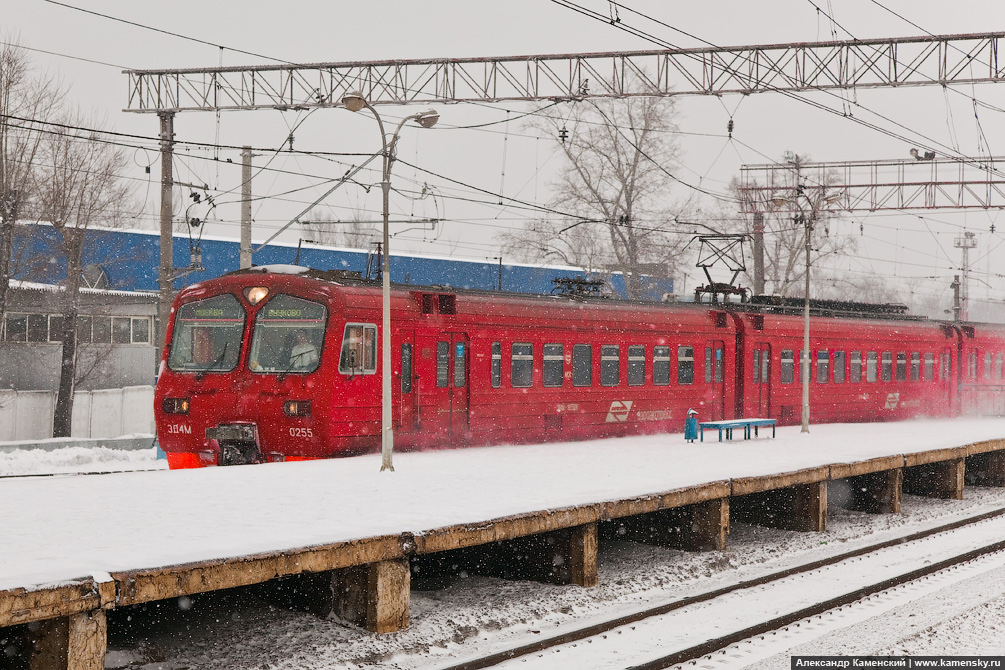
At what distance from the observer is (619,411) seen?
63.9 feet

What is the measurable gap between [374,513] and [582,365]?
9.76m

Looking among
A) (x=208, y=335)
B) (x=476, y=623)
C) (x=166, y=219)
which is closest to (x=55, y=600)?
(x=476, y=623)

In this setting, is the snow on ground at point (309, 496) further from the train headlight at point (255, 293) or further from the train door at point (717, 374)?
the train door at point (717, 374)

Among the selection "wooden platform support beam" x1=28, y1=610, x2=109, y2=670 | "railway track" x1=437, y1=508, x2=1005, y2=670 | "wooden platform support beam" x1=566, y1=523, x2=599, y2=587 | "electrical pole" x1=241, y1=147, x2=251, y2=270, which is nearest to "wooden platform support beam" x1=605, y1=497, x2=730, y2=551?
"railway track" x1=437, y1=508, x2=1005, y2=670

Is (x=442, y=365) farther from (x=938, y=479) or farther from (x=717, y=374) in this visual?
(x=938, y=479)

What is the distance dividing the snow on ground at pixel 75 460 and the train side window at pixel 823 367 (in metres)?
14.5

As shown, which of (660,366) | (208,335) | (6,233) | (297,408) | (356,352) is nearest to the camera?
(297,408)

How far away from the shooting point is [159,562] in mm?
6906

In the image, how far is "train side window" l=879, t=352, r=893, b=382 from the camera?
2645cm

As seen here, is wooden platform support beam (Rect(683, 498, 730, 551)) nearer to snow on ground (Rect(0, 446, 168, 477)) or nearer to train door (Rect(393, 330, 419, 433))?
train door (Rect(393, 330, 419, 433))

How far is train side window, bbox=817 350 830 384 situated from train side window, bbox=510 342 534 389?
954 centimetres


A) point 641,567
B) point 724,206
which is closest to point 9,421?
point 641,567

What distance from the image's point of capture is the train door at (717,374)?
2178cm

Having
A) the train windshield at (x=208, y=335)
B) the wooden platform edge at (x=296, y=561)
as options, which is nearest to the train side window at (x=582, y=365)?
the train windshield at (x=208, y=335)
